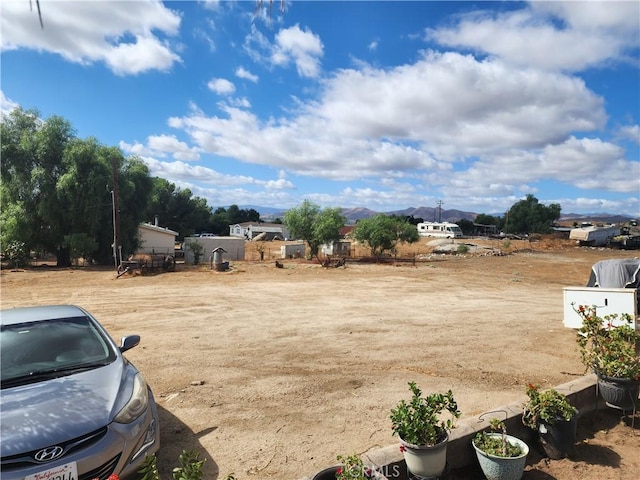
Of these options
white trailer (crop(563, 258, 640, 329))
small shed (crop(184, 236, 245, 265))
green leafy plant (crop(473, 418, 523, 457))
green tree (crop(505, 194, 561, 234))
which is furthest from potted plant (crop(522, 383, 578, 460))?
green tree (crop(505, 194, 561, 234))

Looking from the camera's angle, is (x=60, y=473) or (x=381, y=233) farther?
(x=381, y=233)

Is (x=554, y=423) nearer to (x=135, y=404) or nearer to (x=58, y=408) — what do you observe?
(x=135, y=404)

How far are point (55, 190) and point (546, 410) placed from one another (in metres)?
31.2

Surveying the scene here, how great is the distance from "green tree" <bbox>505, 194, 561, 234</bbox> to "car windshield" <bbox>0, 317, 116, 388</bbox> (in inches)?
3770

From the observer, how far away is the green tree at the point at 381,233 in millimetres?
36509

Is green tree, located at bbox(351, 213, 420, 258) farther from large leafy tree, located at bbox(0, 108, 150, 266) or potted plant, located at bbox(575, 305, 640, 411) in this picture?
potted plant, located at bbox(575, 305, 640, 411)

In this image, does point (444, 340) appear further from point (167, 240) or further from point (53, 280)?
point (167, 240)

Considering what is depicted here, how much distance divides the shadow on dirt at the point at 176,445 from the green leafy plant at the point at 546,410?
9.86 ft

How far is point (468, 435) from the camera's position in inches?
139

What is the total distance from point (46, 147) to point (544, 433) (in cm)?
3322

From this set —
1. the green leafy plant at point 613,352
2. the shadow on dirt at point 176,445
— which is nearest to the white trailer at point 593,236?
the green leafy plant at point 613,352

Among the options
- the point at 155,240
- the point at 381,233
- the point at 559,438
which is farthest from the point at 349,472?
the point at 155,240

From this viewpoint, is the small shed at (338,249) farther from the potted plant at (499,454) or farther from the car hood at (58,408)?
the car hood at (58,408)

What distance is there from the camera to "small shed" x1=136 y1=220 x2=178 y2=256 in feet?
111
